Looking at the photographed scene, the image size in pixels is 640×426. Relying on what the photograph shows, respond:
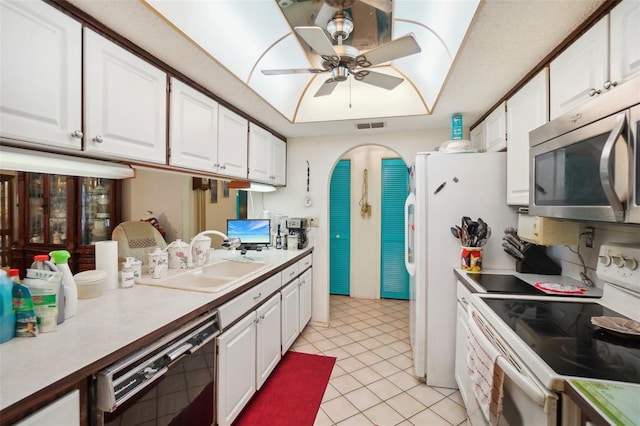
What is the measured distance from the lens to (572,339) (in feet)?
3.51

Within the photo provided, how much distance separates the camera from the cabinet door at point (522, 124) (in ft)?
5.49

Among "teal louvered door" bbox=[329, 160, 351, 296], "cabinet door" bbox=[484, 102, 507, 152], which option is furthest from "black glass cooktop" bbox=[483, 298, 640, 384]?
"teal louvered door" bbox=[329, 160, 351, 296]

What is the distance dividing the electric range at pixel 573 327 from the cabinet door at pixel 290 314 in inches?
58.4

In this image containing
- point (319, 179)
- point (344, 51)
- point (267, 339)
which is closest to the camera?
point (344, 51)

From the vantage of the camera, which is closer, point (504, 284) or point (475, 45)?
point (475, 45)

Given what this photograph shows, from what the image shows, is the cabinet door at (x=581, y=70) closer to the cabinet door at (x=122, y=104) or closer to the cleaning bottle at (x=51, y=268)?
the cabinet door at (x=122, y=104)

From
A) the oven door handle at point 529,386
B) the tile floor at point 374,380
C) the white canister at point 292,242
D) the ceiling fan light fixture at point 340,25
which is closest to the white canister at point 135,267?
the tile floor at point 374,380

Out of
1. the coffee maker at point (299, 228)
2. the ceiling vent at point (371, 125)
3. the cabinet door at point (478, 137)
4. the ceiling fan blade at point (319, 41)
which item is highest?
the ceiling vent at point (371, 125)

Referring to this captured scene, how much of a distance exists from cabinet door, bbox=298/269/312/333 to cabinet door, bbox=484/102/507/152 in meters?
2.11

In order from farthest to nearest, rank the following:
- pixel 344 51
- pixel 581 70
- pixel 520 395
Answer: pixel 344 51, pixel 581 70, pixel 520 395

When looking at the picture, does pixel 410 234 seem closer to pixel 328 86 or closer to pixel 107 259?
pixel 328 86

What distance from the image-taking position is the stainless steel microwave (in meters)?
0.94

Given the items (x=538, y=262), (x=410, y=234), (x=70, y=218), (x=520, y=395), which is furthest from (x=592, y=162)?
(x=70, y=218)

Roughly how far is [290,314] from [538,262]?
1.99m
